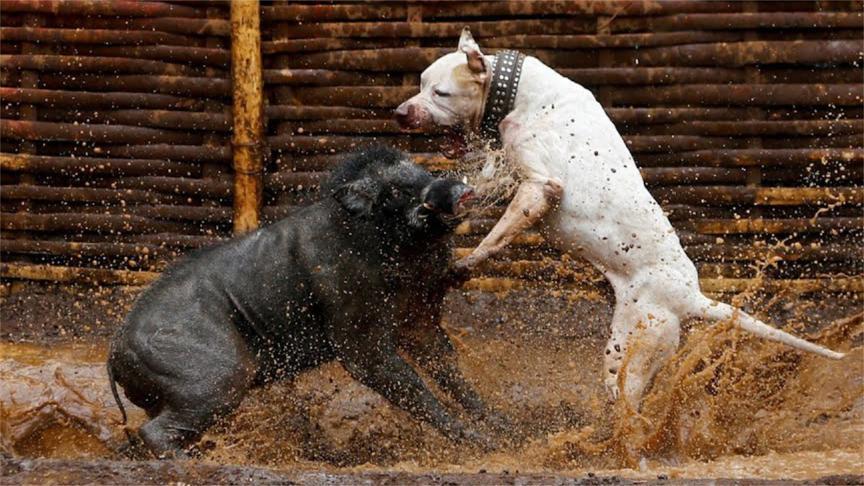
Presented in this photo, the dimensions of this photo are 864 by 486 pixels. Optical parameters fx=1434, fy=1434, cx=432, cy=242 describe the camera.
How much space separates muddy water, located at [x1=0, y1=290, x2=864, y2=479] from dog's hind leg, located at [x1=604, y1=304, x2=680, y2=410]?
0.08 meters

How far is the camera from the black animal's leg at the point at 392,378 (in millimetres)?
6074

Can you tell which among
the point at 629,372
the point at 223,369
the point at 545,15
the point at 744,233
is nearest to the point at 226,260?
the point at 223,369

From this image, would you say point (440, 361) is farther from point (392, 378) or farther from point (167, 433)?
point (167, 433)

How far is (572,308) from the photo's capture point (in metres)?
8.24

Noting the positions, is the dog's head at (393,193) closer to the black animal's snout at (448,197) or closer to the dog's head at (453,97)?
the black animal's snout at (448,197)

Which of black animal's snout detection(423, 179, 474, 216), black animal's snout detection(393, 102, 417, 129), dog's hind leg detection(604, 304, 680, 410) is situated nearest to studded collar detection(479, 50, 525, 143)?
black animal's snout detection(393, 102, 417, 129)

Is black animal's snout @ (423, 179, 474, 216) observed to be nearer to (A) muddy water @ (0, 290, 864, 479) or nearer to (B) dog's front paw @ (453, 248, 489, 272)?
(B) dog's front paw @ (453, 248, 489, 272)

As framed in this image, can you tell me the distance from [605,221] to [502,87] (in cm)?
74

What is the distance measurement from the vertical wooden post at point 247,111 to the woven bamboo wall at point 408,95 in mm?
89

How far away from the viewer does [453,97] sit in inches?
247

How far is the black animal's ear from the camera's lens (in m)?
6.08

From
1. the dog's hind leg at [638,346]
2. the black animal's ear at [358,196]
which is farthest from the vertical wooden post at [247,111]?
the dog's hind leg at [638,346]

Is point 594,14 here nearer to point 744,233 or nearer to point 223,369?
point 744,233

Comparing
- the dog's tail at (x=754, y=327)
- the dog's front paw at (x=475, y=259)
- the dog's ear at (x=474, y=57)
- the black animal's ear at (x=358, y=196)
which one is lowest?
the dog's tail at (x=754, y=327)
